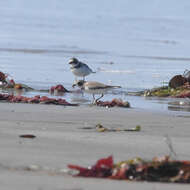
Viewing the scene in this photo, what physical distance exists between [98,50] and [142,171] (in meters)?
15.0

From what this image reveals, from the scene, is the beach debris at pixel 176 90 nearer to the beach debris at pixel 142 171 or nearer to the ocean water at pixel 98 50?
the ocean water at pixel 98 50

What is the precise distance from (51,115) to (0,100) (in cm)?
134

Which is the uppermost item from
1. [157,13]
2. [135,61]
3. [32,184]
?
[157,13]

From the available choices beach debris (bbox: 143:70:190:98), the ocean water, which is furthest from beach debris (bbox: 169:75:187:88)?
the ocean water

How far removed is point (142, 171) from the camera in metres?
3.22

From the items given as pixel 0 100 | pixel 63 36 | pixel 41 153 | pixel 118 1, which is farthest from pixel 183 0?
pixel 41 153

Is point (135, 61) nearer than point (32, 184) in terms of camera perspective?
No

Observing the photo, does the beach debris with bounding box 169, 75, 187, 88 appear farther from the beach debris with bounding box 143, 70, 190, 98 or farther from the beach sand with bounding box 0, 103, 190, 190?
the beach sand with bounding box 0, 103, 190, 190

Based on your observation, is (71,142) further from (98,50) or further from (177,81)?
(98,50)

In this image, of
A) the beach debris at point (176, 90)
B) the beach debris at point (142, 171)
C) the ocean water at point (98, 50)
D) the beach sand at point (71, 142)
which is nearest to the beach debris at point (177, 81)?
the beach debris at point (176, 90)

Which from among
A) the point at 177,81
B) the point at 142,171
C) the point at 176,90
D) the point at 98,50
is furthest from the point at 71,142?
the point at 98,50

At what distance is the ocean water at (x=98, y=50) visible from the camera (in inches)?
461

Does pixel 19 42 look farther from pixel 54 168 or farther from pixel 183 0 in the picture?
pixel 183 0

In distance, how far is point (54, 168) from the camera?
3344mm
